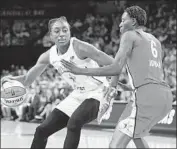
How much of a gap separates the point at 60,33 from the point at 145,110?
1344mm

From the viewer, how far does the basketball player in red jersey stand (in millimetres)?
3510

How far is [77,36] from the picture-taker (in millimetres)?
16453

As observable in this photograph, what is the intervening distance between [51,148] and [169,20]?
988 cm

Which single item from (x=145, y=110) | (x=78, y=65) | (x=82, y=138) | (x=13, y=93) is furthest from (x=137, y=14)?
(x=82, y=138)

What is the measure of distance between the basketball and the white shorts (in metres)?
0.63

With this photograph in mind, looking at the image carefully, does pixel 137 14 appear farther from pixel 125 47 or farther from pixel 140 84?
pixel 140 84

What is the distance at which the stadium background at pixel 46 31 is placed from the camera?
1191 cm

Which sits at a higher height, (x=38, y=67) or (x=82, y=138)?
(x=38, y=67)

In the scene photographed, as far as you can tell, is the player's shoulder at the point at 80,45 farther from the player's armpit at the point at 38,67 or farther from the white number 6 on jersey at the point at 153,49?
the white number 6 on jersey at the point at 153,49

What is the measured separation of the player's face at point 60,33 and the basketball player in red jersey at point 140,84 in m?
0.83

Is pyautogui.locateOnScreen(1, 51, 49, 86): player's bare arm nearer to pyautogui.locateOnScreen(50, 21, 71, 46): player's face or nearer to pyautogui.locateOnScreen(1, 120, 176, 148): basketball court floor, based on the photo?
pyautogui.locateOnScreen(50, 21, 71, 46): player's face

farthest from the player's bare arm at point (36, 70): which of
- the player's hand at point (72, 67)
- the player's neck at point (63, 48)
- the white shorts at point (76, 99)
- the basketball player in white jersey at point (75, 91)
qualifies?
the player's hand at point (72, 67)

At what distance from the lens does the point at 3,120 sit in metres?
11.9

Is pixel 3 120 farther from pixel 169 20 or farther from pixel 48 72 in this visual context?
pixel 169 20
